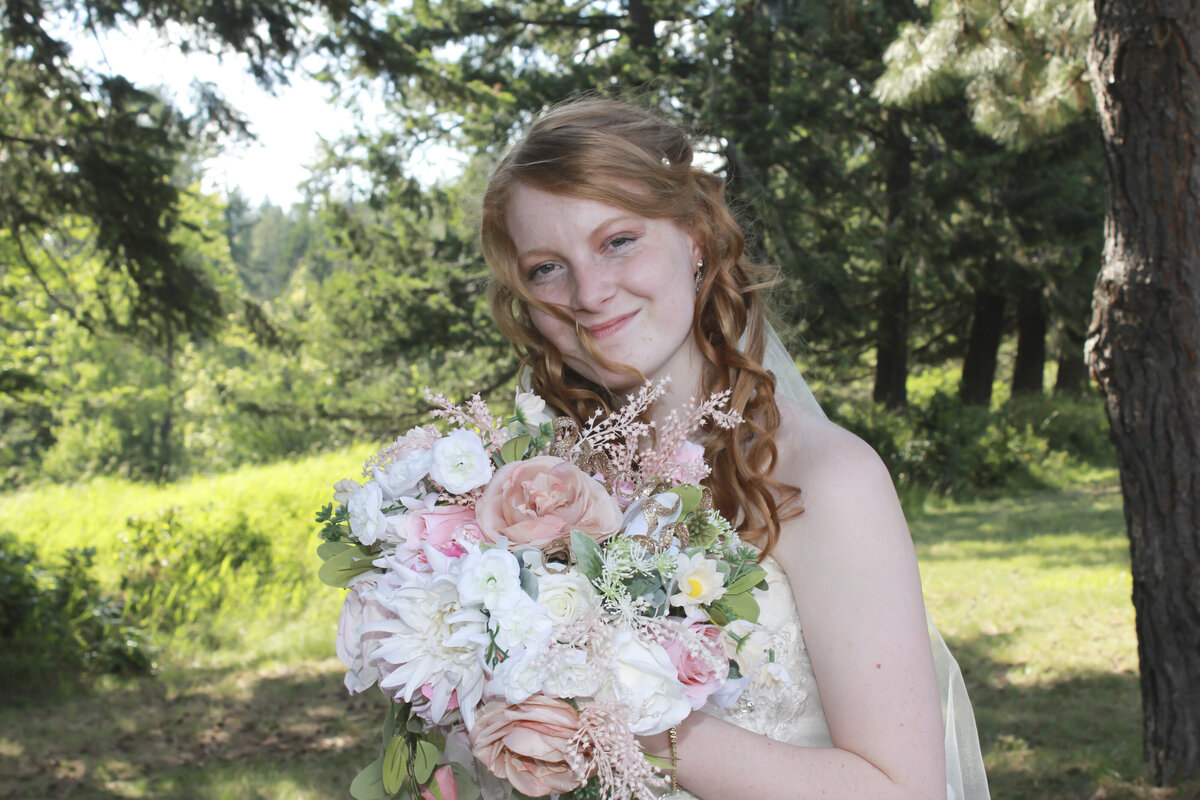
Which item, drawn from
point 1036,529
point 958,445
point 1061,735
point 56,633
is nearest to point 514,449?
point 1061,735

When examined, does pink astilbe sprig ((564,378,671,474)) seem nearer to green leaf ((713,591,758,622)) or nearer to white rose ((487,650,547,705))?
green leaf ((713,591,758,622))

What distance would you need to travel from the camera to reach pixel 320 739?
21.5ft

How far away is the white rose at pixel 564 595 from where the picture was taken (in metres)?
1.62

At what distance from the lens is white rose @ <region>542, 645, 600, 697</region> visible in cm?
159

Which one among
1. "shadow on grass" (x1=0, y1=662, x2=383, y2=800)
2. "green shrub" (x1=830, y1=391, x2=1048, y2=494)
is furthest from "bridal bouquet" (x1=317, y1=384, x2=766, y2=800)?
"green shrub" (x1=830, y1=391, x2=1048, y2=494)

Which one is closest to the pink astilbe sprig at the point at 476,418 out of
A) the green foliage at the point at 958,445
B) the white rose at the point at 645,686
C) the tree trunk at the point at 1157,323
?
the white rose at the point at 645,686

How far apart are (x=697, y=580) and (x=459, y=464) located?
1.64ft

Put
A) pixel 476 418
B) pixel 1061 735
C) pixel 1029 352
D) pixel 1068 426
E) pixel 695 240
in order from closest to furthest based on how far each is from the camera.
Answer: pixel 476 418
pixel 695 240
pixel 1061 735
pixel 1068 426
pixel 1029 352

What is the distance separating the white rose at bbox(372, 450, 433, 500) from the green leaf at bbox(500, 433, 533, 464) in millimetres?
151

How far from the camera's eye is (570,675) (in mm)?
1592

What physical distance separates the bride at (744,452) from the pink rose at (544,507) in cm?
43

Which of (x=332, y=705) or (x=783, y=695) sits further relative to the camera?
(x=332, y=705)

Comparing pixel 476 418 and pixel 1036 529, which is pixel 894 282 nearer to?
pixel 1036 529

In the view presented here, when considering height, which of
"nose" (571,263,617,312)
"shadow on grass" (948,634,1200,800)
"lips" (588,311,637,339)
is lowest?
"shadow on grass" (948,634,1200,800)
